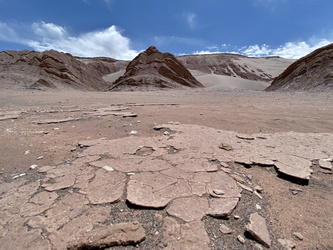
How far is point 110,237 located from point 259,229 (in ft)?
3.61

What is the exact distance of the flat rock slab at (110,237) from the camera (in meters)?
1.25

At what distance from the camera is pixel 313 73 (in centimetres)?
2028

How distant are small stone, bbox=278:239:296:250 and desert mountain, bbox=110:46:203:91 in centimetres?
2523

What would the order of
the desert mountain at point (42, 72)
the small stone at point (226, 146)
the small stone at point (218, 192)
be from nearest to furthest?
the small stone at point (218, 192), the small stone at point (226, 146), the desert mountain at point (42, 72)

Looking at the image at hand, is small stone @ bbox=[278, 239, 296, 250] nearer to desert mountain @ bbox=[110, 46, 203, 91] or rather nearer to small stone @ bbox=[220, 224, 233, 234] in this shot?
small stone @ bbox=[220, 224, 233, 234]

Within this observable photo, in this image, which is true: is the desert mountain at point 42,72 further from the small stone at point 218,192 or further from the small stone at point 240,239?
the small stone at point 240,239

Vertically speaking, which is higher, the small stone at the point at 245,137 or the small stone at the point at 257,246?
the small stone at the point at 245,137

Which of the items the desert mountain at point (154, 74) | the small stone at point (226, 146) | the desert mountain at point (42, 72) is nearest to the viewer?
the small stone at point (226, 146)

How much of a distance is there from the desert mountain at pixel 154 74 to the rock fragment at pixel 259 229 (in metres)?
25.0

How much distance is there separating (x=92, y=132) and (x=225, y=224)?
10.5 ft

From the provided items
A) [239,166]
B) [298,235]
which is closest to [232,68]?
[239,166]

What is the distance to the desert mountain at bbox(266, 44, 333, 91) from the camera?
17469 millimetres

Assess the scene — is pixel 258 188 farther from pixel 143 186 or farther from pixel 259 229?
pixel 143 186

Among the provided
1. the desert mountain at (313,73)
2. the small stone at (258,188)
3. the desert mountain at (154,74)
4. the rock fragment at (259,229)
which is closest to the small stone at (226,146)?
the small stone at (258,188)
